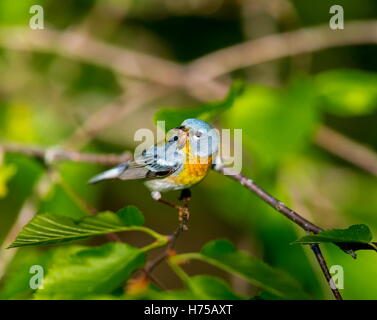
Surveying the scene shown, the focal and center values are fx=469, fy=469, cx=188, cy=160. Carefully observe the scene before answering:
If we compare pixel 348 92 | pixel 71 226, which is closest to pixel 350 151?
pixel 348 92

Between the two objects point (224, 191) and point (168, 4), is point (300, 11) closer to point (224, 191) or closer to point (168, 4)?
point (168, 4)

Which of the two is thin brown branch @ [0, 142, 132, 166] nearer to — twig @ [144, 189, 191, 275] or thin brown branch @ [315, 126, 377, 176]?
twig @ [144, 189, 191, 275]

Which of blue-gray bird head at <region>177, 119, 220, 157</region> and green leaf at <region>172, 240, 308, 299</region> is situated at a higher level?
blue-gray bird head at <region>177, 119, 220, 157</region>

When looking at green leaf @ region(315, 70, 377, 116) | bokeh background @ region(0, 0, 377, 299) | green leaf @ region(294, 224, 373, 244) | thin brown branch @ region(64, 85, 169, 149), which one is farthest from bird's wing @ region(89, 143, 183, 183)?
green leaf @ region(315, 70, 377, 116)

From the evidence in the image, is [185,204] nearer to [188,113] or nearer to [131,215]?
[131,215]

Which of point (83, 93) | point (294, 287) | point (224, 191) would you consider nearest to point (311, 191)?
point (224, 191)
